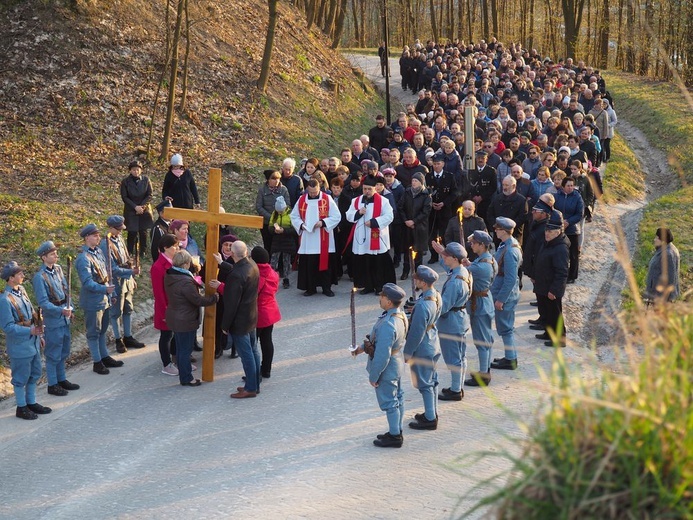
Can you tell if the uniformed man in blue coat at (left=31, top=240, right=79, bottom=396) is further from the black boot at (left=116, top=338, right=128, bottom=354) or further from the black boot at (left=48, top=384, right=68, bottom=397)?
the black boot at (left=116, top=338, right=128, bottom=354)

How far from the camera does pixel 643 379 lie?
3.53m

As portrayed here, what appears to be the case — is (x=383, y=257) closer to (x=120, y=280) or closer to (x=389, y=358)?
(x=120, y=280)

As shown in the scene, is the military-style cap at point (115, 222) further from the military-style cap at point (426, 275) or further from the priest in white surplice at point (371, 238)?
the military-style cap at point (426, 275)

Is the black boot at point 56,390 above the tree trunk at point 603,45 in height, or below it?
below

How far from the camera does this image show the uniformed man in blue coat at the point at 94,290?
10352 mm

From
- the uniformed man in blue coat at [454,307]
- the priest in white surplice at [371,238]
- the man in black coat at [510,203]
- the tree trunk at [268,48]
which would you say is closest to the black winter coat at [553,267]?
the uniformed man in blue coat at [454,307]

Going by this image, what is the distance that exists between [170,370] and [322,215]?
4.04 metres

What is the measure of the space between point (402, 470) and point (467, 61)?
25.8m

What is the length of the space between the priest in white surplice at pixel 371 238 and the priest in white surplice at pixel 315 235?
1.19ft

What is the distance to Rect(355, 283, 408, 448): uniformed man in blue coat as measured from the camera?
8.07 meters

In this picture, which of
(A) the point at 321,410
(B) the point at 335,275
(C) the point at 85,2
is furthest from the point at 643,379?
(C) the point at 85,2

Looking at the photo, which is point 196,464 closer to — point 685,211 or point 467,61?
point 685,211

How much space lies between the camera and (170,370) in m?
10.6

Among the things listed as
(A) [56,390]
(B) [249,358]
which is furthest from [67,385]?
(B) [249,358]
